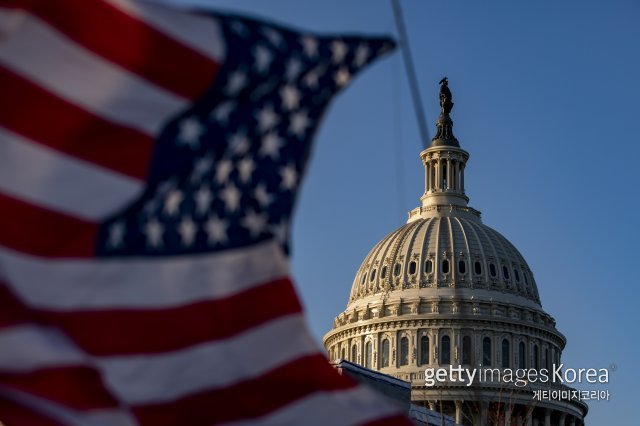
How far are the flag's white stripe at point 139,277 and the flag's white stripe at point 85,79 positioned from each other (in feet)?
3.36

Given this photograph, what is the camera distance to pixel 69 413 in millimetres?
10477

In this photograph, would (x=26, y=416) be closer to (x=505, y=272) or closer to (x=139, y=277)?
(x=139, y=277)

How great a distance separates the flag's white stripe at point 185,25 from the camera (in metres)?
10.8

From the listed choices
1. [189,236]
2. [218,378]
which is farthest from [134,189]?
[218,378]

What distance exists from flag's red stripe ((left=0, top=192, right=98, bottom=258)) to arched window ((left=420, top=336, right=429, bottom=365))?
11770 cm

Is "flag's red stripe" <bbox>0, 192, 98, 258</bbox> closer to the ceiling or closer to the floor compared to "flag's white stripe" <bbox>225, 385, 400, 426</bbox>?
closer to the ceiling

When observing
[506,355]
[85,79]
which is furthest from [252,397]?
[506,355]

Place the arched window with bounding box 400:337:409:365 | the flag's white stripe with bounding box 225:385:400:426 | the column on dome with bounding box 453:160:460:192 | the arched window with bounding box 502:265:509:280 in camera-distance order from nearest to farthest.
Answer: the flag's white stripe with bounding box 225:385:400:426 < the arched window with bounding box 400:337:409:365 < the arched window with bounding box 502:265:509:280 < the column on dome with bounding box 453:160:460:192

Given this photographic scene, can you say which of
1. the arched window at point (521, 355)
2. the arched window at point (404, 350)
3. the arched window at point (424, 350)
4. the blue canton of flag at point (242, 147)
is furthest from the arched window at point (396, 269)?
the blue canton of flag at point (242, 147)

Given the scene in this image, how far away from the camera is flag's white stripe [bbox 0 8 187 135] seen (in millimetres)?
10320

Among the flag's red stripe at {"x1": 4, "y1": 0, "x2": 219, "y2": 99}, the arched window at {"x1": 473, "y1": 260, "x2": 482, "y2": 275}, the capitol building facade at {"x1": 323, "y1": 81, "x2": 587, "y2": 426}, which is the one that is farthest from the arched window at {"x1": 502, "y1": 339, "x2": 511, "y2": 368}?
the flag's red stripe at {"x1": 4, "y1": 0, "x2": 219, "y2": 99}

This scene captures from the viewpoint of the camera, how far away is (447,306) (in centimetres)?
12825

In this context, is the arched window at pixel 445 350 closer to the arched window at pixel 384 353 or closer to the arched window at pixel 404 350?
the arched window at pixel 404 350

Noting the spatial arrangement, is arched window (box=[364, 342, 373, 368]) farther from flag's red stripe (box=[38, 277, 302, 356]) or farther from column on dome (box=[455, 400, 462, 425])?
flag's red stripe (box=[38, 277, 302, 356])
